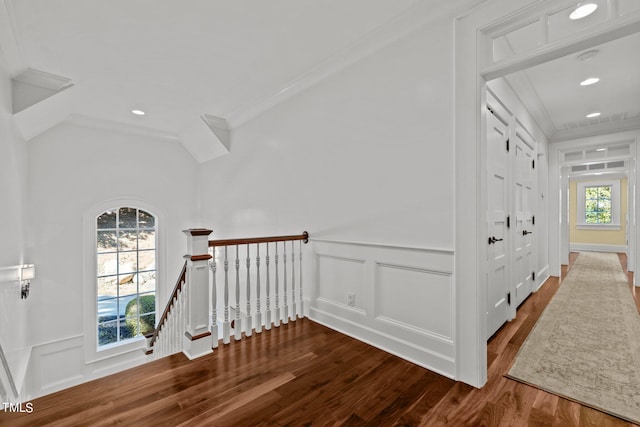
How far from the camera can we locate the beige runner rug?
1.80 metres

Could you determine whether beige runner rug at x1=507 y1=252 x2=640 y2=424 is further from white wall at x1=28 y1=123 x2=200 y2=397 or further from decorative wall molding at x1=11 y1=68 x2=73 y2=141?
white wall at x1=28 y1=123 x2=200 y2=397

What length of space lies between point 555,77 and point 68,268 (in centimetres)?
696

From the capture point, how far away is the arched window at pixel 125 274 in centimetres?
481

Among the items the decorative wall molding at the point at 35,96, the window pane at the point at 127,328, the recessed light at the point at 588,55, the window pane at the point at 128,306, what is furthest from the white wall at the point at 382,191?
the window pane at the point at 127,328

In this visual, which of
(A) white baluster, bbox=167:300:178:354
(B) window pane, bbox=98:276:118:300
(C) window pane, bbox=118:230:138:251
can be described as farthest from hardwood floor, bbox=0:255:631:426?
(C) window pane, bbox=118:230:138:251

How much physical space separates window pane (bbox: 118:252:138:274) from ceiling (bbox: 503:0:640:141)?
6.16 metres

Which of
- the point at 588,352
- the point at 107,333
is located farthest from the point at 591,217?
the point at 107,333

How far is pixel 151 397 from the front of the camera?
1.77 m

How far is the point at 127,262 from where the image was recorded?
201 inches

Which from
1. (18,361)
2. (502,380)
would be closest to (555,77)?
(502,380)

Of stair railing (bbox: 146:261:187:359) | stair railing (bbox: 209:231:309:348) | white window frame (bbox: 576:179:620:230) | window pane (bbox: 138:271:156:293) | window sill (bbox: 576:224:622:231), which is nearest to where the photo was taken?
stair railing (bbox: 209:231:309:348)

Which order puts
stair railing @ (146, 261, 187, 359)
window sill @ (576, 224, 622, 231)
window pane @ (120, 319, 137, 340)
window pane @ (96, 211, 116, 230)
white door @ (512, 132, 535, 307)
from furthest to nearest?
window sill @ (576, 224, 622, 231)
window pane @ (120, 319, 137, 340)
window pane @ (96, 211, 116, 230)
white door @ (512, 132, 535, 307)
stair railing @ (146, 261, 187, 359)

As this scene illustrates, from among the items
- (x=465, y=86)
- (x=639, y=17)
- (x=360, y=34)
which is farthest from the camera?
(x=360, y=34)

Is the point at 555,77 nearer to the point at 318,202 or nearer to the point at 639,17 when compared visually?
the point at 639,17
